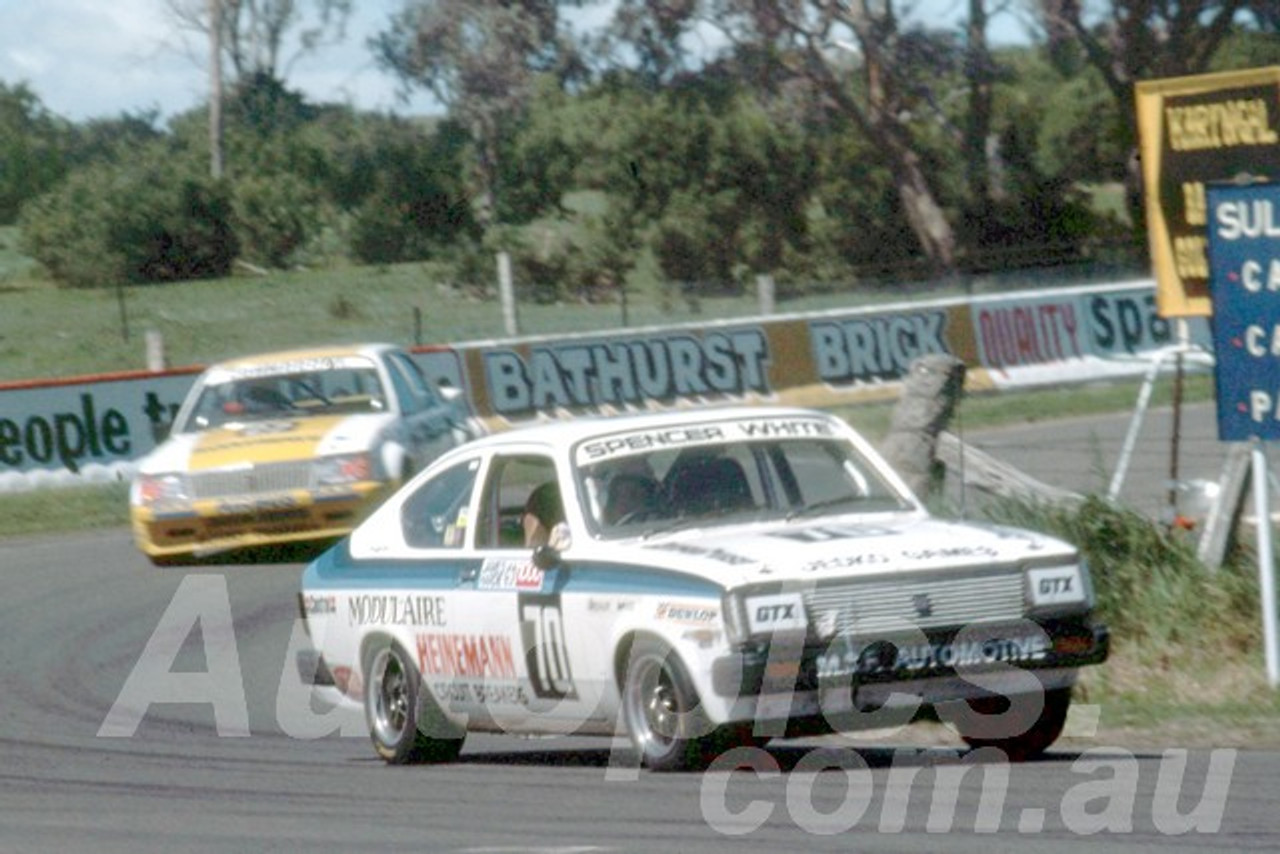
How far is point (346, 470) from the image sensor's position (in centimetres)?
1897

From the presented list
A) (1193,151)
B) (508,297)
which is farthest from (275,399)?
(508,297)

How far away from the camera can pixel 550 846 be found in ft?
26.3

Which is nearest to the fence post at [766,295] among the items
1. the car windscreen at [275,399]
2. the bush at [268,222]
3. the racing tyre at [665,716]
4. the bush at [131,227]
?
the car windscreen at [275,399]

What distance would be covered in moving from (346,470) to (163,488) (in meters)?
1.43

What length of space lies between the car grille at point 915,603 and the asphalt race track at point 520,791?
0.55m

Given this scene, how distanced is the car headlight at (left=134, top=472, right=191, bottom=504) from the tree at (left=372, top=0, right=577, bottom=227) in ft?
127

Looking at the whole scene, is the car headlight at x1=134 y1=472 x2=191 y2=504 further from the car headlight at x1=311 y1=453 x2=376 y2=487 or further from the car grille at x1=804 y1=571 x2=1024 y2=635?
the car grille at x1=804 y1=571 x2=1024 y2=635

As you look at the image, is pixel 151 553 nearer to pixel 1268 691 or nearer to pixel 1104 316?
pixel 1268 691

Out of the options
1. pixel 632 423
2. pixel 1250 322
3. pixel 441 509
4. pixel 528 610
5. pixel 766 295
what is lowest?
pixel 766 295

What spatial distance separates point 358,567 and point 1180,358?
18.2ft

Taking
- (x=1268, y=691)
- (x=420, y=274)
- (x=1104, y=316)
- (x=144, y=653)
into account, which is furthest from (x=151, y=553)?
(x=420, y=274)

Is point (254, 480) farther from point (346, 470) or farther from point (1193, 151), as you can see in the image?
point (1193, 151)

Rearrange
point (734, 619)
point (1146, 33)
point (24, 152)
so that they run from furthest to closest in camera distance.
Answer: point (24, 152) < point (1146, 33) < point (734, 619)

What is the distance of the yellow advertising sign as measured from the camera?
13852 millimetres
